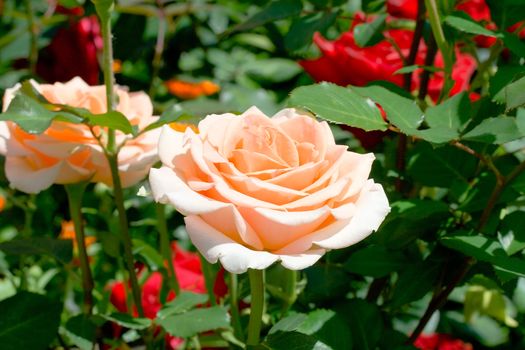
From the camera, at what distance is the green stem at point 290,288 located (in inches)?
29.4

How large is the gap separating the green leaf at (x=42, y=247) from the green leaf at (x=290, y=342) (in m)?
0.25

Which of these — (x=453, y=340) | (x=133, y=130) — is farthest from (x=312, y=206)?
(x=453, y=340)

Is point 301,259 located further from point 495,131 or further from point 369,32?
point 369,32

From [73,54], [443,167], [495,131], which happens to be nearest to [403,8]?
[443,167]

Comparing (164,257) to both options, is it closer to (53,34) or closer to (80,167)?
(80,167)

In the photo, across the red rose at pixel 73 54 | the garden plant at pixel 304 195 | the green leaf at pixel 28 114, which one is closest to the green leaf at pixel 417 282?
the garden plant at pixel 304 195

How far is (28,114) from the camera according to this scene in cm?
56

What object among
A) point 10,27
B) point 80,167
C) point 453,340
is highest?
point 80,167

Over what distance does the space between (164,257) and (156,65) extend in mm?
566

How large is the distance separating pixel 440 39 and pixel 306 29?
0.50 ft

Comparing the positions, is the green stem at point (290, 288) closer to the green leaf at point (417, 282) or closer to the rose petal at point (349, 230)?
the green leaf at point (417, 282)

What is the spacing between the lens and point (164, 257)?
773 millimetres

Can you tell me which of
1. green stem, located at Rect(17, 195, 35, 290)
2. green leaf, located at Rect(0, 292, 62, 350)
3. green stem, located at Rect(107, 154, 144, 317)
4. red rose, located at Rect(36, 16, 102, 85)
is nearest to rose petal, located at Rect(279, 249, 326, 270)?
green stem, located at Rect(107, 154, 144, 317)

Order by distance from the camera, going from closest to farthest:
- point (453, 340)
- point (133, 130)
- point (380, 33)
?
point (133, 130) < point (380, 33) < point (453, 340)
